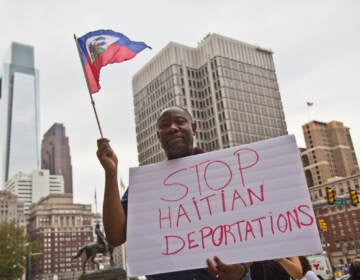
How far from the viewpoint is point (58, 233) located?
13300cm

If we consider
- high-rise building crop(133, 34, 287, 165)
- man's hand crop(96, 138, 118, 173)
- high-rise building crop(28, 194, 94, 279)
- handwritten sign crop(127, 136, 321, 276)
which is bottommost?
handwritten sign crop(127, 136, 321, 276)

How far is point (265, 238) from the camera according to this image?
7.84ft

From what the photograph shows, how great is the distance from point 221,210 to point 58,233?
458 feet

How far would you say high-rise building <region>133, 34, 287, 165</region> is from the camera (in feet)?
280

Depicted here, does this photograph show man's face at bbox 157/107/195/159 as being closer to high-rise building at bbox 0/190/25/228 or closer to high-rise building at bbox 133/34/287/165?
high-rise building at bbox 133/34/287/165

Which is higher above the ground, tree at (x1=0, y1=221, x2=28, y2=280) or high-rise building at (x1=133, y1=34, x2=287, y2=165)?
high-rise building at (x1=133, y1=34, x2=287, y2=165)

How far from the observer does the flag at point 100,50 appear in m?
2.98

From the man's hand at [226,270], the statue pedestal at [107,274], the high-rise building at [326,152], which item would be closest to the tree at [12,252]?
the statue pedestal at [107,274]

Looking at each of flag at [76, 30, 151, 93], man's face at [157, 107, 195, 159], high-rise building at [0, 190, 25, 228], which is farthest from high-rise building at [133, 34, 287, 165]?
man's face at [157, 107, 195, 159]

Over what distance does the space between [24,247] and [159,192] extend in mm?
42739

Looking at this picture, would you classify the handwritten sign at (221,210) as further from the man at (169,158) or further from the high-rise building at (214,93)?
the high-rise building at (214,93)

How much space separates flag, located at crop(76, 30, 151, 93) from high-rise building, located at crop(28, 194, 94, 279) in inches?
5312

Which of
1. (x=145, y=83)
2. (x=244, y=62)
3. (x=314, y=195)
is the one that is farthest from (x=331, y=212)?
(x=145, y=83)

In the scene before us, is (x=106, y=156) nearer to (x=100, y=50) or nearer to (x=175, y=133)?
(x=175, y=133)
